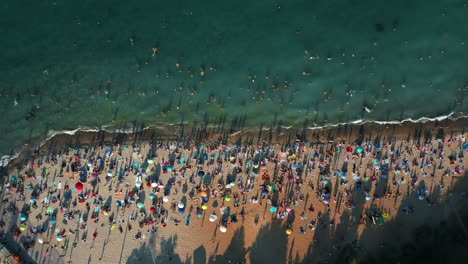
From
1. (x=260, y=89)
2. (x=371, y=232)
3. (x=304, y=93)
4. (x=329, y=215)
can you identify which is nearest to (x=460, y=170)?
(x=371, y=232)

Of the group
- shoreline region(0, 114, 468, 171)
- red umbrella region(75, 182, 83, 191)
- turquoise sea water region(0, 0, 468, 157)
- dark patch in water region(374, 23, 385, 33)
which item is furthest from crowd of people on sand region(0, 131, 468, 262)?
dark patch in water region(374, 23, 385, 33)

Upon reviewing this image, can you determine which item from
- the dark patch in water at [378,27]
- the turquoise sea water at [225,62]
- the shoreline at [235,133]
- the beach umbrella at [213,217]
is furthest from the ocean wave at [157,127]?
the dark patch in water at [378,27]

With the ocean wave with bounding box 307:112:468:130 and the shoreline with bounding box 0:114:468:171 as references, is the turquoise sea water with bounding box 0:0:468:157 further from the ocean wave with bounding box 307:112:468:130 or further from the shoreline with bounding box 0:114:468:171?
the shoreline with bounding box 0:114:468:171

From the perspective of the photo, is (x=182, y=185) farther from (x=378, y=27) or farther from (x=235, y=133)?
(x=378, y=27)

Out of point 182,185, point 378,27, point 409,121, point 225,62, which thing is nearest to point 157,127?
point 182,185

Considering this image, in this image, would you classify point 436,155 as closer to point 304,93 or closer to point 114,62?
point 304,93
